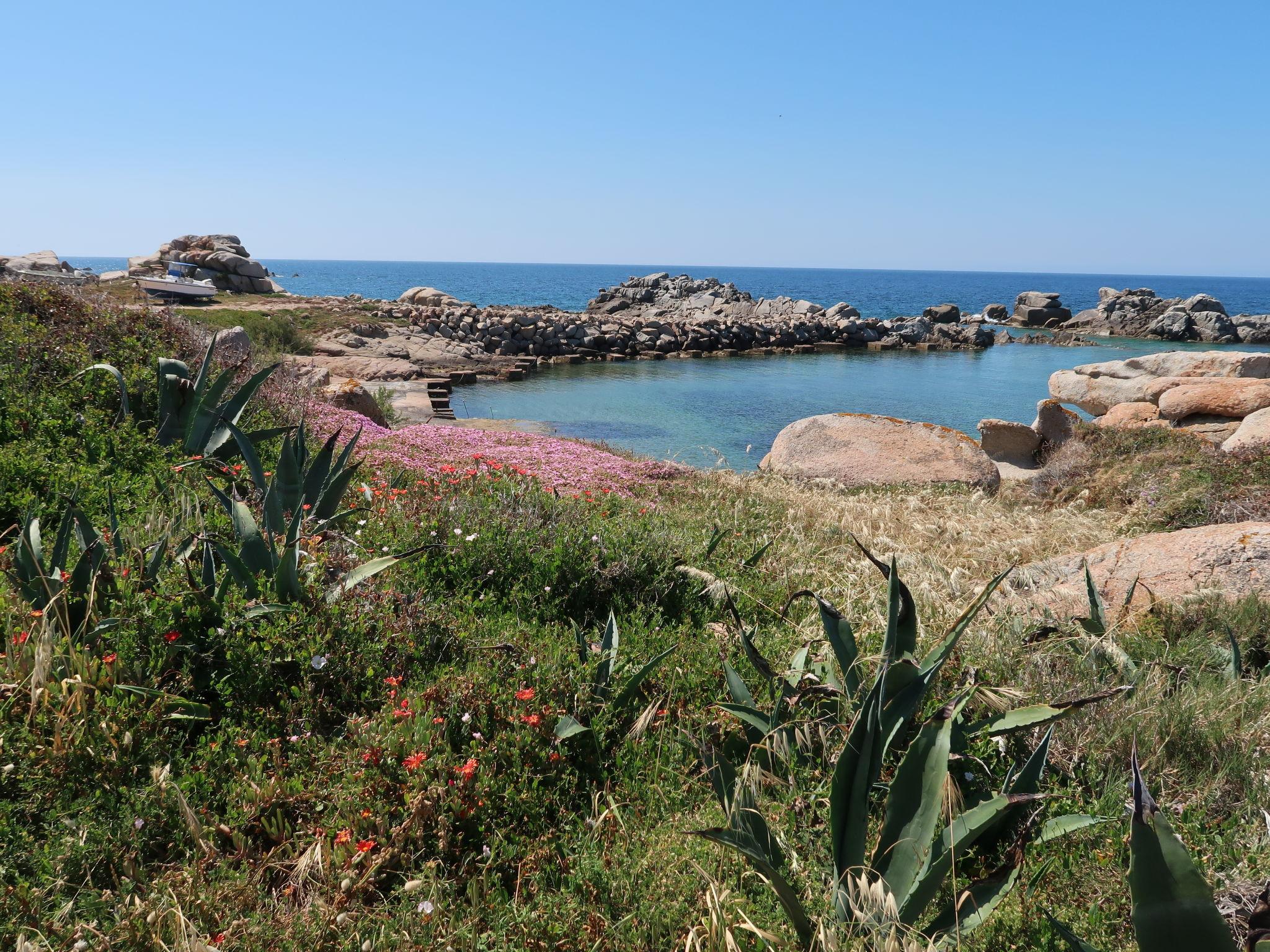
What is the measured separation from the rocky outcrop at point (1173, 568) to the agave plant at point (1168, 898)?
4.02 m

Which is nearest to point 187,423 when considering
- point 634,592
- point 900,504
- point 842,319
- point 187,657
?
point 187,657

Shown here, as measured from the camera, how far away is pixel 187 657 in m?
3.53

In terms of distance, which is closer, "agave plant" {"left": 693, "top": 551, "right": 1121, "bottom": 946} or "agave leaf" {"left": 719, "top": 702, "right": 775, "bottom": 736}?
"agave plant" {"left": 693, "top": 551, "right": 1121, "bottom": 946}

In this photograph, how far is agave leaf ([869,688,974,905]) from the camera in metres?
2.26

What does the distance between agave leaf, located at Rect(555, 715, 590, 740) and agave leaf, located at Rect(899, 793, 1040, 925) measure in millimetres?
1515

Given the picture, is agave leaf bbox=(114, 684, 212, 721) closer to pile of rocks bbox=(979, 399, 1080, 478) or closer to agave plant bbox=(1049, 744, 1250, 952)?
agave plant bbox=(1049, 744, 1250, 952)

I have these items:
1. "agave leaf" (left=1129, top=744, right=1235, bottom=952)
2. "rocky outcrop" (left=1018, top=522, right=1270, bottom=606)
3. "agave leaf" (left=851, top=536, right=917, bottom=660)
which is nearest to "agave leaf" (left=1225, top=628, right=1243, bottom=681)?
"rocky outcrop" (left=1018, top=522, right=1270, bottom=606)

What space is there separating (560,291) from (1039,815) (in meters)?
119

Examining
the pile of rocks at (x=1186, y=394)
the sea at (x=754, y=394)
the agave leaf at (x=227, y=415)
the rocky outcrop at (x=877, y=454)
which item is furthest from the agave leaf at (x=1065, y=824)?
the pile of rocks at (x=1186, y=394)

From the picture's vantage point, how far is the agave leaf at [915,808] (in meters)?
2.26

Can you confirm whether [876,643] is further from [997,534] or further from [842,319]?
[842,319]

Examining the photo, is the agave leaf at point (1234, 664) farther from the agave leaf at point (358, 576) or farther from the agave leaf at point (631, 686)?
the agave leaf at point (358, 576)

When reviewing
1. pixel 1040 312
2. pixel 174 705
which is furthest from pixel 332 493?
pixel 1040 312

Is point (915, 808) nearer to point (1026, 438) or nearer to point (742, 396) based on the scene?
point (1026, 438)
